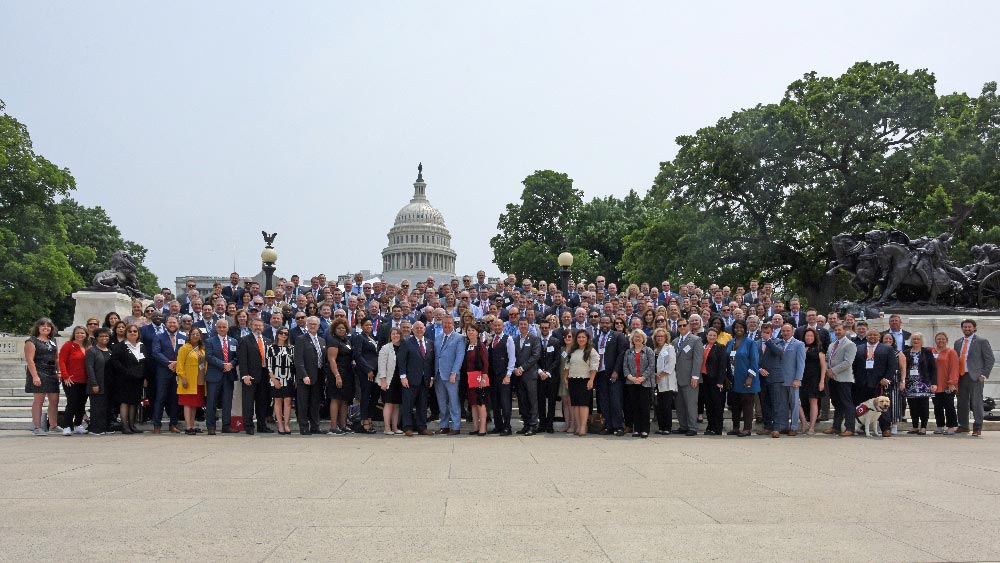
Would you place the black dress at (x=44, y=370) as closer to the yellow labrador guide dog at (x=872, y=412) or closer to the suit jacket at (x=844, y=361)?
the suit jacket at (x=844, y=361)

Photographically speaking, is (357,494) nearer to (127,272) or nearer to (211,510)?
(211,510)

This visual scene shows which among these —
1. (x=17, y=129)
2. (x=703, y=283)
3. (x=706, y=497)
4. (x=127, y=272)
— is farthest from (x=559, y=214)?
(x=706, y=497)

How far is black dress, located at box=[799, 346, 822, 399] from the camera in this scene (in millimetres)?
12320

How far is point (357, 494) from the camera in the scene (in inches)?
257

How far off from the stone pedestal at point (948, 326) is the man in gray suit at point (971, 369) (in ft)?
15.8

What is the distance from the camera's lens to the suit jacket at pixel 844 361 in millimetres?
12266

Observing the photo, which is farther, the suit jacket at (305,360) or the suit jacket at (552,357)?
the suit jacket at (552,357)

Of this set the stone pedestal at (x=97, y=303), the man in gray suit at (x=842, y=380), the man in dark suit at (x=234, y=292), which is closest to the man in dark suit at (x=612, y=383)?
the man in gray suit at (x=842, y=380)

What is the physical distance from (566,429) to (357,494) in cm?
648

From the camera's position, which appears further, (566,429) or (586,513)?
(566,429)

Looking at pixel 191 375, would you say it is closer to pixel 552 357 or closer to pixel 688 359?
pixel 552 357

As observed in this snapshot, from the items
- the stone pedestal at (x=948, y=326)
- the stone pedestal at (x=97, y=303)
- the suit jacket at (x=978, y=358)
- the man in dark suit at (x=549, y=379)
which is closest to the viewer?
the man in dark suit at (x=549, y=379)

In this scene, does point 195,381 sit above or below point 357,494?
above

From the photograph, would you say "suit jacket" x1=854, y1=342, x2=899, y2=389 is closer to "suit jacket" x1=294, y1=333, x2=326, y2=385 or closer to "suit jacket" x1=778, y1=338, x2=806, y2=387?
"suit jacket" x1=778, y1=338, x2=806, y2=387
